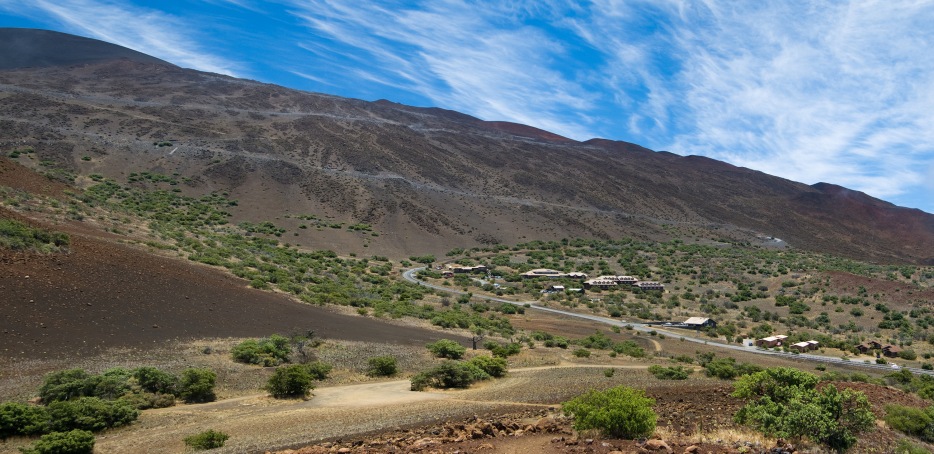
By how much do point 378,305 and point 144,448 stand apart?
2442cm

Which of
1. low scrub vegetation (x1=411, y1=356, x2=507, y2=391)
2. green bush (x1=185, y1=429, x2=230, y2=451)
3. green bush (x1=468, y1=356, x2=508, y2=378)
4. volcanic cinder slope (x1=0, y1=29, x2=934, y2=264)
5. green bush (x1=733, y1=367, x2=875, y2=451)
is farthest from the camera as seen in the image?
volcanic cinder slope (x1=0, y1=29, x2=934, y2=264)

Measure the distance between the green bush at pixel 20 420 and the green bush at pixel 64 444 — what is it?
0.85 metres

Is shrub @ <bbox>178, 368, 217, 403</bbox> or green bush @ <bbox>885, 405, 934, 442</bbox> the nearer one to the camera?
green bush @ <bbox>885, 405, 934, 442</bbox>

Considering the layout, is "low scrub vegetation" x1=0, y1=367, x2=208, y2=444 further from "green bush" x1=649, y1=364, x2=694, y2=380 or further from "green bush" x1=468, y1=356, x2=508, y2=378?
"green bush" x1=649, y1=364, x2=694, y2=380

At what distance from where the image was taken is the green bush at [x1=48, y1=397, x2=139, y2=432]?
1245cm

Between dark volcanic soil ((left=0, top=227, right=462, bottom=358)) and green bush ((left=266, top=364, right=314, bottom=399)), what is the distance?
7130 mm

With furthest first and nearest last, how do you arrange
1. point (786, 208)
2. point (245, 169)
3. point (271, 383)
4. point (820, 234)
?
point (786, 208), point (820, 234), point (245, 169), point (271, 383)

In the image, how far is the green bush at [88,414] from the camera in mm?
12453

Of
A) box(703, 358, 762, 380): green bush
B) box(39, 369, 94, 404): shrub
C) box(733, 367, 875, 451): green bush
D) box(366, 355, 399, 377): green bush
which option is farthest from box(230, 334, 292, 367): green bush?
box(703, 358, 762, 380): green bush

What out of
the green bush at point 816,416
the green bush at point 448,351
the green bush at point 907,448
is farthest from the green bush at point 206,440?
the green bush at point 448,351

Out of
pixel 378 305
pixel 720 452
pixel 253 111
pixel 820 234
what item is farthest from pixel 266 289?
pixel 820 234

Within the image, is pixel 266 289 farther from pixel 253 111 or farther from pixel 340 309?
pixel 253 111

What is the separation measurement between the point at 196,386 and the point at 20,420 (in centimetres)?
438

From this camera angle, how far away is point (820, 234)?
119 meters
